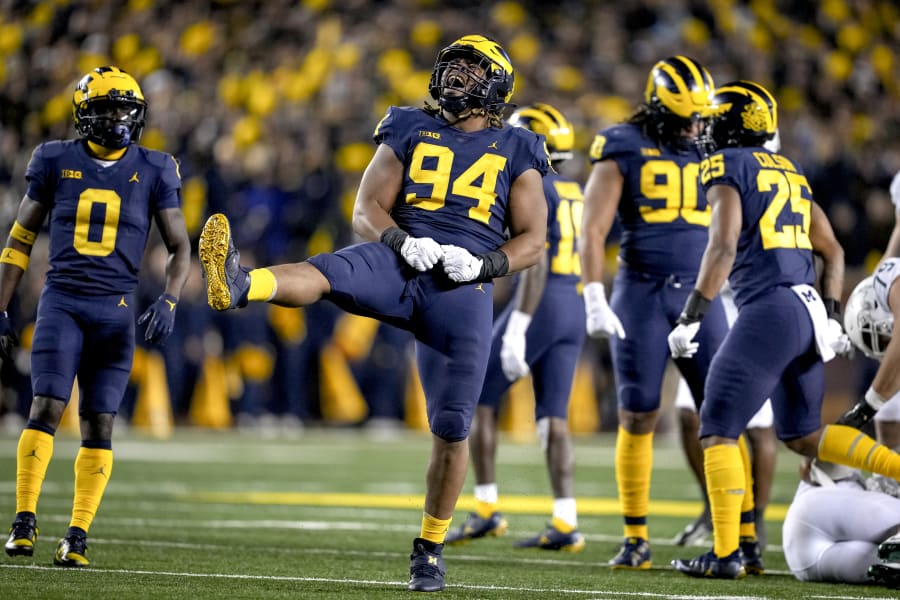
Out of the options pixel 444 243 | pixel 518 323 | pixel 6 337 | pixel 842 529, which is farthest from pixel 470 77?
pixel 842 529

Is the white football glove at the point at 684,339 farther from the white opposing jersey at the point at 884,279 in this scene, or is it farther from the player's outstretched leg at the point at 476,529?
the player's outstretched leg at the point at 476,529

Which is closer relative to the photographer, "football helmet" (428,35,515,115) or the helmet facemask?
"football helmet" (428,35,515,115)

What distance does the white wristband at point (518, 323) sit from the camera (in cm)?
648

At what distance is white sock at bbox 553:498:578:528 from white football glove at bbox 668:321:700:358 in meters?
1.40

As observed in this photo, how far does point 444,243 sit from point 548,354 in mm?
2203

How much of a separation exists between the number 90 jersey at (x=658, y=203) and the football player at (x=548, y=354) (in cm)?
70

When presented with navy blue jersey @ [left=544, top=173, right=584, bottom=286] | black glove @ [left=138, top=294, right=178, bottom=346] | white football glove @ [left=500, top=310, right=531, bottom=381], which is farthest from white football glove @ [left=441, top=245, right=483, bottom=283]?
navy blue jersey @ [left=544, top=173, right=584, bottom=286]

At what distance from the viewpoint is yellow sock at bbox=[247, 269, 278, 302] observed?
164 inches

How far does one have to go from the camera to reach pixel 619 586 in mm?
4855

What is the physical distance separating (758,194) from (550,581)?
163 centimetres

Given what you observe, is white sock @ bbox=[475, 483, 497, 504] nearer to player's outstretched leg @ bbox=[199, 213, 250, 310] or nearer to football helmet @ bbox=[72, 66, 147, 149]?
football helmet @ bbox=[72, 66, 147, 149]

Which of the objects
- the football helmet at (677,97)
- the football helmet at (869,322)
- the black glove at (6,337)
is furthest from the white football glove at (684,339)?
the black glove at (6,337)

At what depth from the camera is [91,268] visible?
531 cm

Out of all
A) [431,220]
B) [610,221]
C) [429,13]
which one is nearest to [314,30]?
[429,13]
